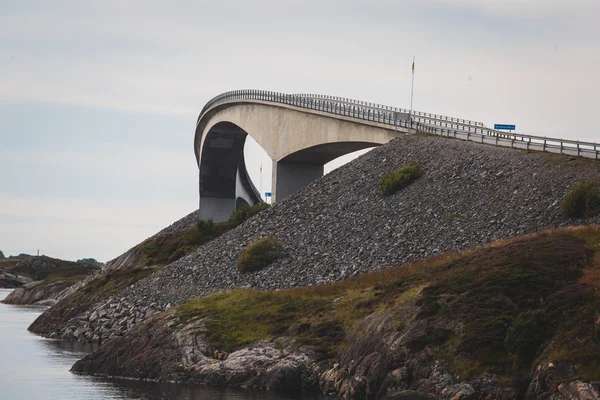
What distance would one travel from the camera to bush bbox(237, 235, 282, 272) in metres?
69.0

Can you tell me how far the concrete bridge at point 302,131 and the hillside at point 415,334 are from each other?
22.8m

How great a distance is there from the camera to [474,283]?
4356 cm

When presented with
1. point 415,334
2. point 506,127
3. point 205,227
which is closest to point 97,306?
point 205,227

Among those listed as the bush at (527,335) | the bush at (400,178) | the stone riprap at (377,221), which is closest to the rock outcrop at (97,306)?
the stone riprap at (377,221)

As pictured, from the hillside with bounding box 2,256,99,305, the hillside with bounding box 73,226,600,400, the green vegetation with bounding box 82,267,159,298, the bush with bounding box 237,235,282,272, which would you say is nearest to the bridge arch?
the green vegetation with bounding box 82,267,159,298

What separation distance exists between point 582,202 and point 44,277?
426 ft

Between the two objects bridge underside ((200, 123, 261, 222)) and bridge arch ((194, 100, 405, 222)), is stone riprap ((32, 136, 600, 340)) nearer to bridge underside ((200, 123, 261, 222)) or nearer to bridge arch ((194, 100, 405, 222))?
bridge arch ((194, 100, 405, 222))

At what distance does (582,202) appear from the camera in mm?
56875

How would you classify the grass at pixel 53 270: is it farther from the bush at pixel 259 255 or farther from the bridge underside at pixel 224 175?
the bush at pixel 259 255

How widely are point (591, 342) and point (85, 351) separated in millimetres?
37355

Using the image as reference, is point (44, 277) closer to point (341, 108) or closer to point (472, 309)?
point (341, 108)

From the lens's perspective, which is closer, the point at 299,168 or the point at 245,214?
the point at 245,214

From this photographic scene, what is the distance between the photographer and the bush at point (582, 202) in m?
56.6

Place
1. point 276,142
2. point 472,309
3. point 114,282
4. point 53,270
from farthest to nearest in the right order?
point 53,270
point 276,142
point 114,282
point 472,309
